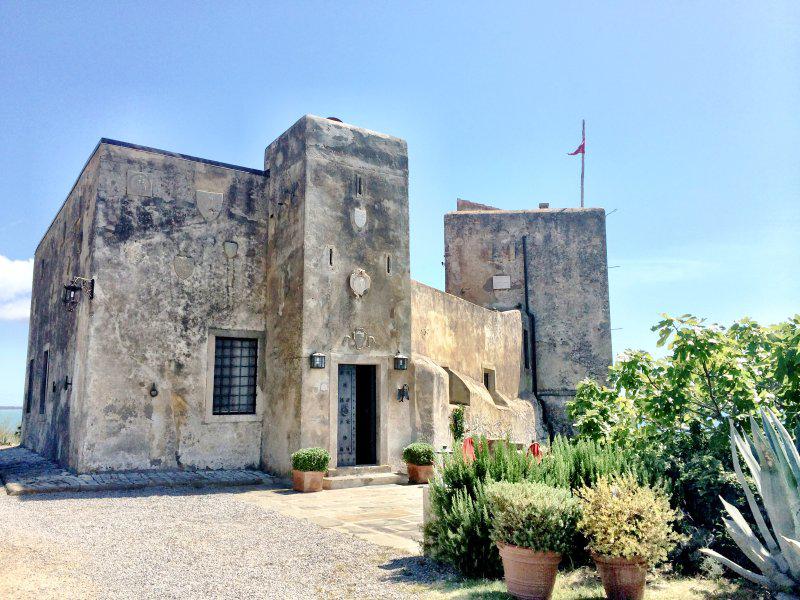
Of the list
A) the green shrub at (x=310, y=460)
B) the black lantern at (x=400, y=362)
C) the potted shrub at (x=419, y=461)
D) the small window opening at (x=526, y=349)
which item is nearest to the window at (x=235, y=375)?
the green shrub at (x=310, y=460)

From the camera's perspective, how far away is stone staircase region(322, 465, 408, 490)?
11.2m

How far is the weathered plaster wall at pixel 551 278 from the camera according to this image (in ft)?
74.3

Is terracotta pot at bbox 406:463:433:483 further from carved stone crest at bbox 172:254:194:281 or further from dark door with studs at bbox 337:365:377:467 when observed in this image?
carved stone crest at bbox 172:254:194:281

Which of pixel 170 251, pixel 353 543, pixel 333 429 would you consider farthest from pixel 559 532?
pixel 170 251

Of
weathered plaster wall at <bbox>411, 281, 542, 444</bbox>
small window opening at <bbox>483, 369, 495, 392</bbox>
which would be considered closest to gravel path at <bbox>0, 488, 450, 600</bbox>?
weathered plaster wall at <bbox>411, 281, 542, 444</bbox>

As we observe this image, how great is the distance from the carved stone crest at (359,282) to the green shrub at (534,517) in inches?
296

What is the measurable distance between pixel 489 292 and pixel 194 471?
14.1 meters

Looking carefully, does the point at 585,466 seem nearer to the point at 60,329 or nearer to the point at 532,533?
the point at 532,533

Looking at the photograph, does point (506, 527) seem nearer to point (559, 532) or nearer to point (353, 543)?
point (559, 532)

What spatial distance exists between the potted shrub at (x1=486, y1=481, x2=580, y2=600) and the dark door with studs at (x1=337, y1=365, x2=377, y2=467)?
7.35 m

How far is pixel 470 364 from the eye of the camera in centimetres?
1791

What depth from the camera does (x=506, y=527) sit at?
5125mm

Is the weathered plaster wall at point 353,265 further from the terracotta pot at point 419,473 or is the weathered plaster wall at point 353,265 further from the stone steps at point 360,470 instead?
the terracotta pot at point 419,473

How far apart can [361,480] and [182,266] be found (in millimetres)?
5332
